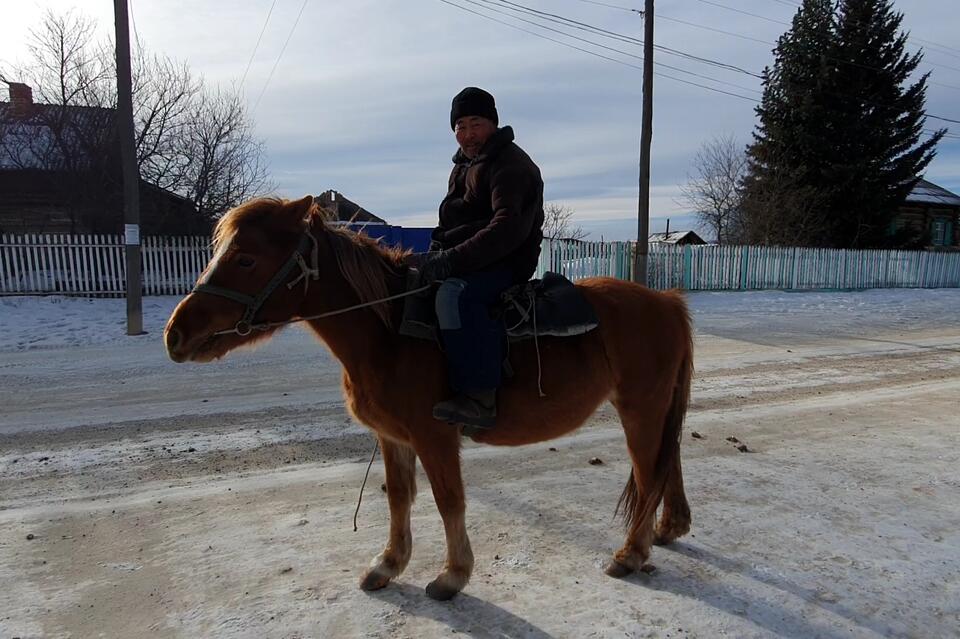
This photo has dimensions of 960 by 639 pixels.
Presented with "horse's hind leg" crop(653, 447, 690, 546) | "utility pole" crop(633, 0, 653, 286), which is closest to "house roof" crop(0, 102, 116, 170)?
"utility pole" crop(633, 0, 653, 286)

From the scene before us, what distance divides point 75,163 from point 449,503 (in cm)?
1991

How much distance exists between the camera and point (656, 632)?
2.60m

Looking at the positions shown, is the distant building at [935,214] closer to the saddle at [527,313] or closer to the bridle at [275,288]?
the saddle at [527,313]

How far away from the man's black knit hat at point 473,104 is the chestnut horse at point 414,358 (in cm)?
84

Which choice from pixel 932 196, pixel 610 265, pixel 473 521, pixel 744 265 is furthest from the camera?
pixel 932 196

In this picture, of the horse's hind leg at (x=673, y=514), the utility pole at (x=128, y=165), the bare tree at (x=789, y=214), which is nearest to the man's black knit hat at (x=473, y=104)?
the horse's hind leg at (x=673, y=514)

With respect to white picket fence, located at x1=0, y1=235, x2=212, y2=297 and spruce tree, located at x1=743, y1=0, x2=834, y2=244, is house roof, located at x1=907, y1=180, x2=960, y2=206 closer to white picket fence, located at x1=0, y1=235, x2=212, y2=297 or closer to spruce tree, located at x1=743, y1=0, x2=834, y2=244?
spruce tree, located at x1=743, y1=0, x2=834, y2=244

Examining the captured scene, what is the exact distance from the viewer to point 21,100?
17.1m

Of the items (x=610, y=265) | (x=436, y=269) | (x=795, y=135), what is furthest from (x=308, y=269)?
(x=795, y=135)

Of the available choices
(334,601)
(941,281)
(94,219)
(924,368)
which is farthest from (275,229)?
(941,281)

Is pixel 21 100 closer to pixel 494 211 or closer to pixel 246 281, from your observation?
pixel 246 281

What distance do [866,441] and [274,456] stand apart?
17.9ft

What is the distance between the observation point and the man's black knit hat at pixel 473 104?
2.89 metres

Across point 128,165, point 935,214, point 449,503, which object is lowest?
point 449,503
